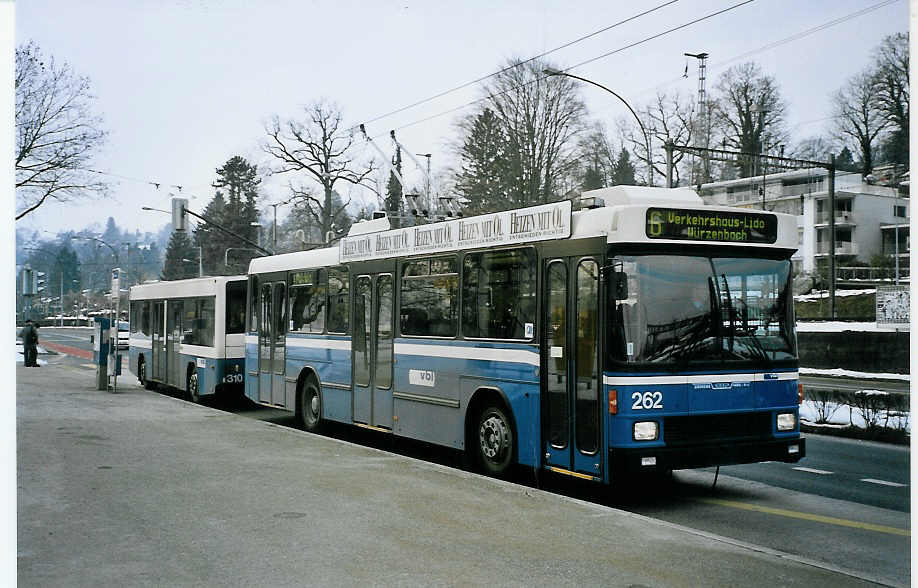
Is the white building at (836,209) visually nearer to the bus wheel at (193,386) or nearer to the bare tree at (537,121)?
the bare tree at (537,121)

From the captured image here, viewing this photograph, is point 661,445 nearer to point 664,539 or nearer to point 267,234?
point 664,539

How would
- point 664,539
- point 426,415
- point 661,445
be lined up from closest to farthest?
point 664,539 < point 661,445 < point 426,415

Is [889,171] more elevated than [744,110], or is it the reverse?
[744,110]

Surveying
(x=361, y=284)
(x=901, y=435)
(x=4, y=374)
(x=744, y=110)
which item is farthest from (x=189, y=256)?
(x=4, y=374)

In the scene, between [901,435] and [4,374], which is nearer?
[4,374]

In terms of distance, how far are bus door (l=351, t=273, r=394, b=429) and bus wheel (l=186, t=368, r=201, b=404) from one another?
27.6ft

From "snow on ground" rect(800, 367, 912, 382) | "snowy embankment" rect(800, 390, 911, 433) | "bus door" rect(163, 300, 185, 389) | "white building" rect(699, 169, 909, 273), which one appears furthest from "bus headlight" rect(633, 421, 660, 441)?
"snow on ground" rect(800, 367, 912, 382)

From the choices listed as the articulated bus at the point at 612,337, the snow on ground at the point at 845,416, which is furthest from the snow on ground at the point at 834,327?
the articulated bus at the point at 612,337

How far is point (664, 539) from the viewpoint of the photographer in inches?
273

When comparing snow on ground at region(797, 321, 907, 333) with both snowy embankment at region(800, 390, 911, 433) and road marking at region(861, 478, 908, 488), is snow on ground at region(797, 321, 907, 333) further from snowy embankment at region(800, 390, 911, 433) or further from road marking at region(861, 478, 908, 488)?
road marking at region(861, 478, 908, 488)

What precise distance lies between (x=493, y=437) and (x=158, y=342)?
1559 cm

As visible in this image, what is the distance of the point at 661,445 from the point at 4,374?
17.9 feet

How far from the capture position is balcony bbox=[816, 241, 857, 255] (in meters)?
53.3

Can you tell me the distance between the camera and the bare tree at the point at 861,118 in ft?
47.5
